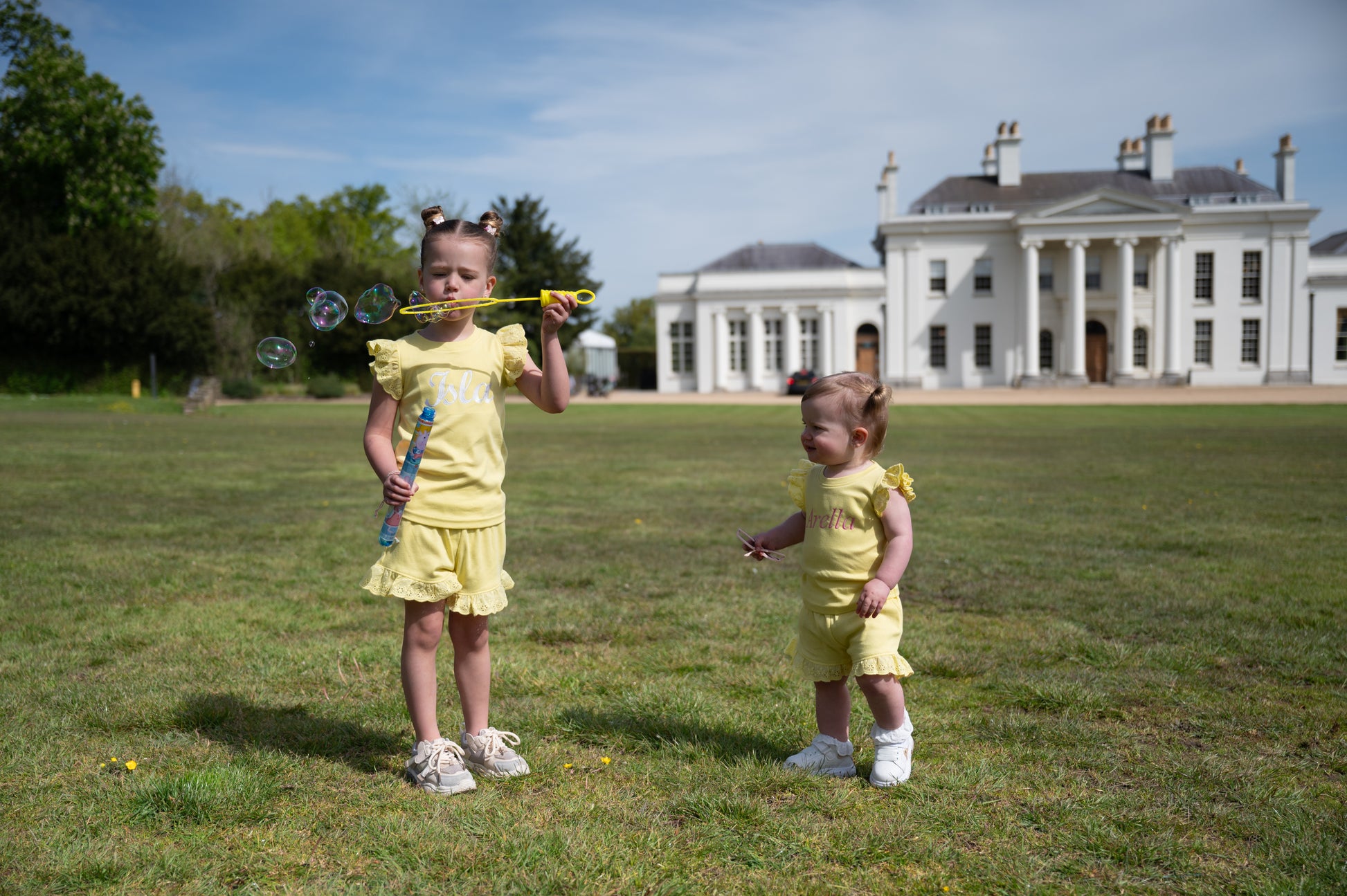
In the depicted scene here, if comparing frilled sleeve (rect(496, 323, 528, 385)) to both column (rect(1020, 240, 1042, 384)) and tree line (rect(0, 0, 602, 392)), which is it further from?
column (rect(1020, 240, 1042, 384))

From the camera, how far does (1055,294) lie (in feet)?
175

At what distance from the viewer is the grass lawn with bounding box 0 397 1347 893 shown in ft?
8.47

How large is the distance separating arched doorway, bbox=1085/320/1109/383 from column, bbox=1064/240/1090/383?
103 inches

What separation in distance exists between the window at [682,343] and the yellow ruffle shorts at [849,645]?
54.9 metres

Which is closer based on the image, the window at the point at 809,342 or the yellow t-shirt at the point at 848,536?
the yellow t-shirt at the point at 848,536

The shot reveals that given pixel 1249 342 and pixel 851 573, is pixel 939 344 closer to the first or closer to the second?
pixel 1249 342

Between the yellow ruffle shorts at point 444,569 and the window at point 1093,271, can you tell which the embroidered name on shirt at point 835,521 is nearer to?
the yellow ruffle shorts at point 444,569

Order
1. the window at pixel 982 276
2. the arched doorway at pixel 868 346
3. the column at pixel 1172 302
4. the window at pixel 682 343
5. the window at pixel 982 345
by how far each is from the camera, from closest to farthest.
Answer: the column at pixel 1172 302
the window at pixel 982 276
the window at pixel 982 345
the arched doorway at pixel 868 346
the window at pixel 682 343

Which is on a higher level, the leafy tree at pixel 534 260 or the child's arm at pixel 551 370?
the leafy tree at pixel 534 260

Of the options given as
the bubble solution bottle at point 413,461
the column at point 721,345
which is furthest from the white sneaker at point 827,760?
the column at point 721,345

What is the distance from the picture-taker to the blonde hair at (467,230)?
319 cm

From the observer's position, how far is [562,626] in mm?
5086

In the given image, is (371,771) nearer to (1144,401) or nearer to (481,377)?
(481,377)

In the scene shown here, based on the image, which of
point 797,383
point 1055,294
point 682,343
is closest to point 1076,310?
point 1055,294
